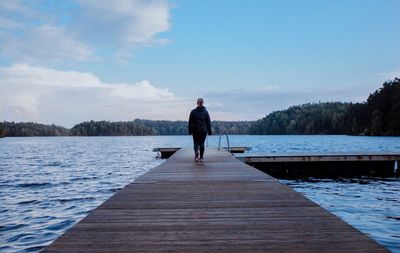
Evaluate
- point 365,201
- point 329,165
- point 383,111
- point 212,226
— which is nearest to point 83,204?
point 365,201

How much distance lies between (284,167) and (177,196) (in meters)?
16.7

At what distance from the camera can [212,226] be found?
15.5ft

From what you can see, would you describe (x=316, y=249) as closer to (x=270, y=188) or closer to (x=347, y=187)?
(x=270, y=188)

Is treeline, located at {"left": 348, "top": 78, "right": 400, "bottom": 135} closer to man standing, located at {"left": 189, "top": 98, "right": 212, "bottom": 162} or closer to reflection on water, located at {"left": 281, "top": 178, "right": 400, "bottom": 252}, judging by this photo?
reflection on water, located at {"left": 281, "top": 178, "right": 400, "bottom": 252}

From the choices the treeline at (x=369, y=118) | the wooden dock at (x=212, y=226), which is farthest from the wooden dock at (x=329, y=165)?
the treeline at (x=369, y=118)

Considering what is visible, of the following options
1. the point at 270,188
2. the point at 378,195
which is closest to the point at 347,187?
the point at 378,195

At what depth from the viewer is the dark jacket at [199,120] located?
1434 cm

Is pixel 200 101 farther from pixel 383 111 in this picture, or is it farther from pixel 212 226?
pixel 383 111

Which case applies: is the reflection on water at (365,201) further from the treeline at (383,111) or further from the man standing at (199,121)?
the treeline at (383,111)

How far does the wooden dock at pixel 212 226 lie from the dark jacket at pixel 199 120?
271 inches

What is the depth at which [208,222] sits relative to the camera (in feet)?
16.2

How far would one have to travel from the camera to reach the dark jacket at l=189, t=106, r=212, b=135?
14336 mm

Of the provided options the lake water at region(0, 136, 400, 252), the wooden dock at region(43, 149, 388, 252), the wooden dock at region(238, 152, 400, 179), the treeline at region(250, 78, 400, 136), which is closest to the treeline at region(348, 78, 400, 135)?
the treeline at region(250, 78, 400, 136)

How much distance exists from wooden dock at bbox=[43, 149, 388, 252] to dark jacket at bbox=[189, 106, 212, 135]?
6.89 m
